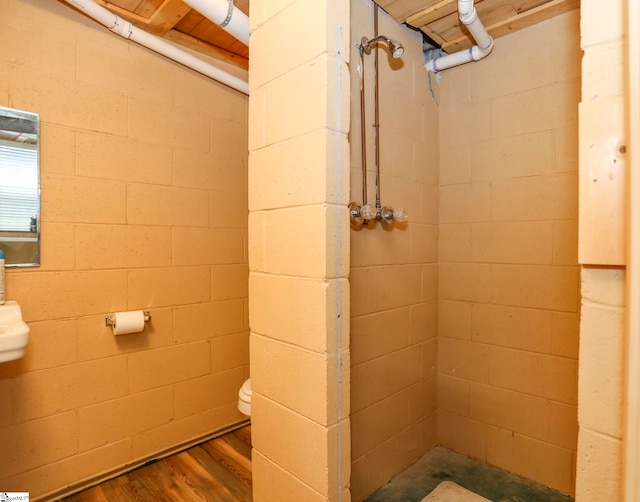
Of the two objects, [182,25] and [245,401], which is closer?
[245,401]

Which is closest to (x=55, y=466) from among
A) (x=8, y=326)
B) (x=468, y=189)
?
(x=8, y=326)

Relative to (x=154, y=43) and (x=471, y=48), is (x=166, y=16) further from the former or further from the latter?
(x=471, y=48)

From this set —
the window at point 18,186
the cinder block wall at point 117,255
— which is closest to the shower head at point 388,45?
the cinder block wall at point 117,255

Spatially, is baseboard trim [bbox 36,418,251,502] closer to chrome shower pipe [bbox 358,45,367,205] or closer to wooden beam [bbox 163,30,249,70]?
chrome shower pipe [bbox 358,45,367,205]

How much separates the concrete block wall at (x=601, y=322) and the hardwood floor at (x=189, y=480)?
5.23 feet

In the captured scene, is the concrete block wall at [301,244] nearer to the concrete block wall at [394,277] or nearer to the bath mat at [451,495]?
the concrete block wall at [394,277]

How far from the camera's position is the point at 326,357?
1129mm

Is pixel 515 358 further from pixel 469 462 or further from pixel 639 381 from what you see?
pixel 639 381

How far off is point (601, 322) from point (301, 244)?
2.62 ft

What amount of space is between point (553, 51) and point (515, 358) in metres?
1.50

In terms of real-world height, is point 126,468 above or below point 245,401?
below

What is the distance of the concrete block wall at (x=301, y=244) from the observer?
113cm

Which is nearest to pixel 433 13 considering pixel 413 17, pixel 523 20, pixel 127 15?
pixel 413 17

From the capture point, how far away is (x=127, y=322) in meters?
1.86
